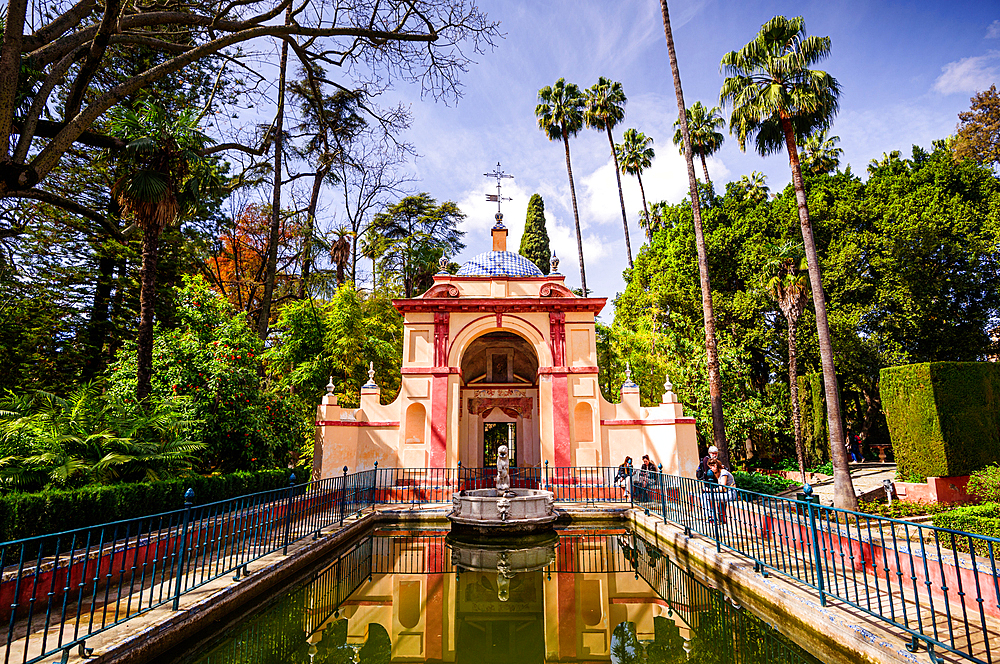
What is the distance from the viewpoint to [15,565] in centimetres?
593

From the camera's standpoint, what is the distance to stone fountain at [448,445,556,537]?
11359mm

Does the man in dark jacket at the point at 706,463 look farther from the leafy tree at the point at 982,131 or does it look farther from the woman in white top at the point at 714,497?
the leafy tree at the point at 982,131

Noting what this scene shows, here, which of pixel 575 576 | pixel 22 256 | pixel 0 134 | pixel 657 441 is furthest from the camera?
pixel 657 441

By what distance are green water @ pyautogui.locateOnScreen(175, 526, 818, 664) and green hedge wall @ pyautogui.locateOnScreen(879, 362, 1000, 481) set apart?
32.0 ft

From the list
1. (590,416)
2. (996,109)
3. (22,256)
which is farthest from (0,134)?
(996,109)

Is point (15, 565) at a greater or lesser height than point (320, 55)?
lesser

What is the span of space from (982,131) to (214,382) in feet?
112

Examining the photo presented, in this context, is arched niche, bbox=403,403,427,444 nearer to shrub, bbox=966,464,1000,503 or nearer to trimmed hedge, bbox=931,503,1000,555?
trimmed hedge, bbox=931,503,1000,555

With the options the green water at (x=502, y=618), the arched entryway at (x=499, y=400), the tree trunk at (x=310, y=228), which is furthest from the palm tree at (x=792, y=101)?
the tree trunk at (x=310, y=228)

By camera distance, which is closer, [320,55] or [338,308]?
[320,55]

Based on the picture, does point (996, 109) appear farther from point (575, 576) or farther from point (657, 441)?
point (575, 576)

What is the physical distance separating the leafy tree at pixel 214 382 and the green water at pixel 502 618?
5438 millimetres

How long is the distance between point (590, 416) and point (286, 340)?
465 inches

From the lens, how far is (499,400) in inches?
842
